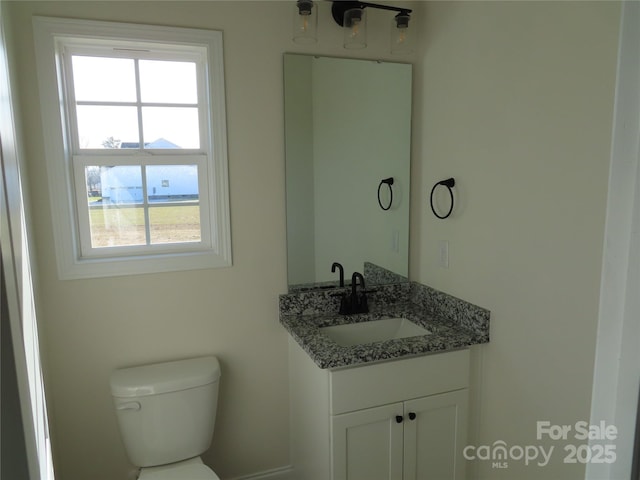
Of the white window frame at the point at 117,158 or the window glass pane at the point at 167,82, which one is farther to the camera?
the window glass pane at the point at 167,82

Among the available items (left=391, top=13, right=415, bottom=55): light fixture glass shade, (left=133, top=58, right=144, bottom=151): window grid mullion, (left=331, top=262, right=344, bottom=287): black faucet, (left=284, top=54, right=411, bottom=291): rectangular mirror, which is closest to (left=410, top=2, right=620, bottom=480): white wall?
(left=391, top=13, right=415, bottom=55): light fixture glass shade

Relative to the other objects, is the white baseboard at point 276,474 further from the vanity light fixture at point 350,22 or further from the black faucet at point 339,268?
the vanity light fixture at point 350,22

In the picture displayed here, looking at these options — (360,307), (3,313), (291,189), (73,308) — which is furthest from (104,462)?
(3,313)

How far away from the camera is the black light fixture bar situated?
198 cm

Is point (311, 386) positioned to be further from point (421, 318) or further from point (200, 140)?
point (200, 140)

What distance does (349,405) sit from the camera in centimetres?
171

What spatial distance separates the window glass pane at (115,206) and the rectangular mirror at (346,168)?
70 cm

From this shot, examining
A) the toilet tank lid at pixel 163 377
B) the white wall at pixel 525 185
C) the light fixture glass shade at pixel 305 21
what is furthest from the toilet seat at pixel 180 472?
the light fixture glass shade at pixel 305 21

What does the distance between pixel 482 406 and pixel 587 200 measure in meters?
0.99

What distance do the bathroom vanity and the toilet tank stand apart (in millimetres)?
450

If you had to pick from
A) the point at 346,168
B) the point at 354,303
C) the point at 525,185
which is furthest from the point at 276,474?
the point at 525,185

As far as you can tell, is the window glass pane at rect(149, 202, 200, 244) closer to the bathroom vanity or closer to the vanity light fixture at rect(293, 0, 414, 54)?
the bathroom vanity

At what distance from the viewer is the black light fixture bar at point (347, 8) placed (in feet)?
6.48

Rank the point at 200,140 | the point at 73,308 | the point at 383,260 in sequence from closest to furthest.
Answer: the point at 73,308
the point at 200,140
the point at 383,260
